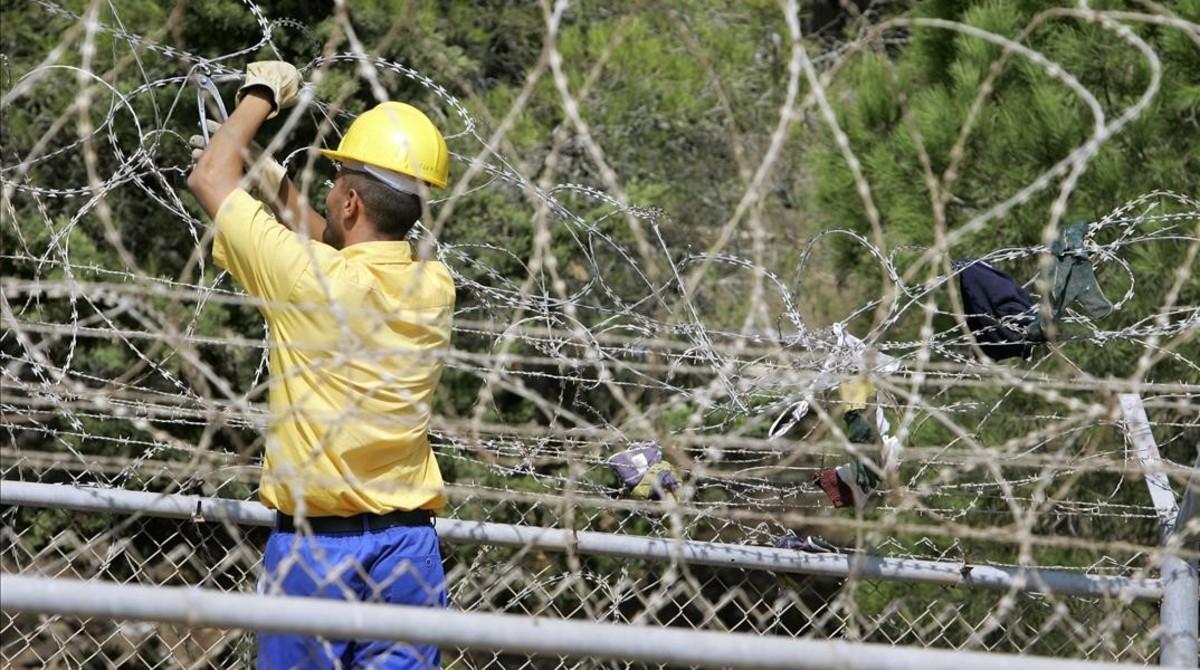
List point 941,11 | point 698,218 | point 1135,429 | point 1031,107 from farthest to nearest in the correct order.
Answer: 1. point 698,218
2. point 941,11
3. point 1031,107
4. point 1135,429

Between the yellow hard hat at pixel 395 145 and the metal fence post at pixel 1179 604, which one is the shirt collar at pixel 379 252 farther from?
the metal fence post at pixel 1179 604

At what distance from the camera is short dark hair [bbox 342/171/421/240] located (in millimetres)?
3143

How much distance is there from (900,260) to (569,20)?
128 inches

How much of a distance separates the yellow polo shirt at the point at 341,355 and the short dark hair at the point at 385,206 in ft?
0.13

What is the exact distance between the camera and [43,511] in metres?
6.47

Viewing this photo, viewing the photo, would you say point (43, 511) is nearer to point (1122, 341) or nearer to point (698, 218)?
point (698, 218)

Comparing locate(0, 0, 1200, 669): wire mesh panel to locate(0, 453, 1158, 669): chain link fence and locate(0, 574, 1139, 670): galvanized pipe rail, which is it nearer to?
locate(0, 453, 1158, 669): chain link fence

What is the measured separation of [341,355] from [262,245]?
0.86ft

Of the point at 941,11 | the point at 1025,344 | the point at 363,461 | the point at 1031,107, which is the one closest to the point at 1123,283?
the point at 1031,107

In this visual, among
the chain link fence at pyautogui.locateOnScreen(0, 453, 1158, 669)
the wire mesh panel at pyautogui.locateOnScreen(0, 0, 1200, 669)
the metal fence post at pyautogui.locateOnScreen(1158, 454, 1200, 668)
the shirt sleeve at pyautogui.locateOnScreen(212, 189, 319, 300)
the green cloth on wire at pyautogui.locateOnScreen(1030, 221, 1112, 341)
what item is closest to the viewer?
the shirt sleeve at pyautogui.locateOnScreen(212, 189, 319, 300)

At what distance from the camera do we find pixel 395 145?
3154 millimetres

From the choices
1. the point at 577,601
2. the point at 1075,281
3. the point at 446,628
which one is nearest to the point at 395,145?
the point at 446,628

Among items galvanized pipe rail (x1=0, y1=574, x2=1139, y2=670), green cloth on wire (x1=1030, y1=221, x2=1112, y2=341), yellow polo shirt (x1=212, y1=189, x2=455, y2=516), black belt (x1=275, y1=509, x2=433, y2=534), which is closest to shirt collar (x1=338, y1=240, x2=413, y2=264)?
yellow polo shirt (x1=212, y1=189, x2=455, y2=516)

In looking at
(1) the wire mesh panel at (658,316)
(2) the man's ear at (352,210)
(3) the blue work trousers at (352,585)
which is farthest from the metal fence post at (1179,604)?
(2) the man's ear at (352,210)
